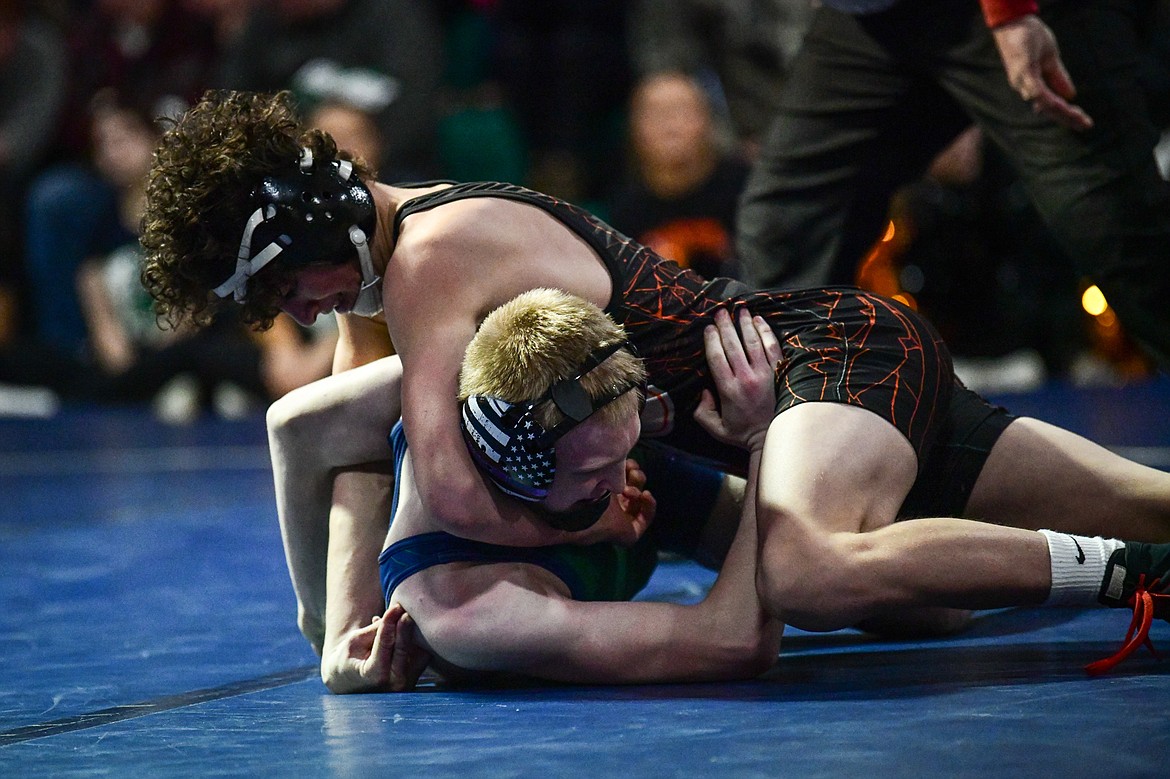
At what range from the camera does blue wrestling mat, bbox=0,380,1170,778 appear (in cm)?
189

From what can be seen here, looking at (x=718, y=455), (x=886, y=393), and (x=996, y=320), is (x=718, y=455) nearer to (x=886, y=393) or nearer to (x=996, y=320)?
(x=886, y=393)

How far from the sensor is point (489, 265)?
251cm

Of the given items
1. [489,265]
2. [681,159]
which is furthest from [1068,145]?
[681,159]

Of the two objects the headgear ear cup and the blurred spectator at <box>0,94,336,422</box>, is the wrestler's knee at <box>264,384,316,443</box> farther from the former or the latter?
the blurred spectator at <box>0,94,336,422</box>

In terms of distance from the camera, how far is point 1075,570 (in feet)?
7.80

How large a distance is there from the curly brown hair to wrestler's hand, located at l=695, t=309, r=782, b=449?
712 millimetres

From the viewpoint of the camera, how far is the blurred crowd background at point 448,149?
693 cm

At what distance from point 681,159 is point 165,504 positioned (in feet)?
9.78

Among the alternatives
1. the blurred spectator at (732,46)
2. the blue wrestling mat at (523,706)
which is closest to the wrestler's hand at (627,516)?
the blue wrestling mat at (523,706)

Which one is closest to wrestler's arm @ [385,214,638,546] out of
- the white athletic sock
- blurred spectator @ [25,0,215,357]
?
the white athletic sock

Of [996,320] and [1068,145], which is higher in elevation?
[1068,145]

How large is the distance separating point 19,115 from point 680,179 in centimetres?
425

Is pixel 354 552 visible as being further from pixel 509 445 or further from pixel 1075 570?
pixel 1075 570

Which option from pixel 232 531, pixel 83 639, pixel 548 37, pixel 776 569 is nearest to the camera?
pixel 776 569
